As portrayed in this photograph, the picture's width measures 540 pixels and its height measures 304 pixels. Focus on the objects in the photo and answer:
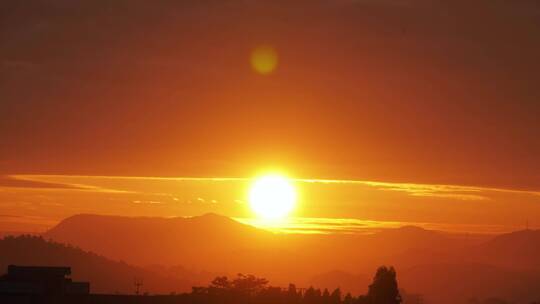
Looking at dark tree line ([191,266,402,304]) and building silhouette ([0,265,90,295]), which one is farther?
dark tree line ([191,266,402,304])

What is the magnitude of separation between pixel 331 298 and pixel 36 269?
A: 147ft

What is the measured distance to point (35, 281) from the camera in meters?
114

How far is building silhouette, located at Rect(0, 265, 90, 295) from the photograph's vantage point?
367 feet

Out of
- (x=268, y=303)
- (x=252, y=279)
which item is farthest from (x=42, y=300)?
(x=252, y=279)

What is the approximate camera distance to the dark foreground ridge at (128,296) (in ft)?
366

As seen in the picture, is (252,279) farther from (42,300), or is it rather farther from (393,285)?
(42,300)

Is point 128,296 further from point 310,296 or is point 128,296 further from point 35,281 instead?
point 310,296

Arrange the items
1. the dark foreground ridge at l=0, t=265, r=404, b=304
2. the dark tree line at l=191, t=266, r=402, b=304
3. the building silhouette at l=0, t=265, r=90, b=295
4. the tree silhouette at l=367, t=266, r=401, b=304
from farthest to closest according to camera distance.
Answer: the tree silhouette at l=367, t=266, r=401, b=304
the dark tree line at l=191, t=266, r=402, b=304
the building silhouette at l=0, t=265, r=90, b=295
the dark foreground ridge at l=0, t=265, r=404, b=304

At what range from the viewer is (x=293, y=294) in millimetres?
138625

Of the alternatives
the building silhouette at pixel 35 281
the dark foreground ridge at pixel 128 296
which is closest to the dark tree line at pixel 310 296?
the dark foreground ridge at pixel 128 296

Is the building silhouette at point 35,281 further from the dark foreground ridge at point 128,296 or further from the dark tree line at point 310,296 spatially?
the dark tree line at point 310,296

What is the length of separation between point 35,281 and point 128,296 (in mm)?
12093

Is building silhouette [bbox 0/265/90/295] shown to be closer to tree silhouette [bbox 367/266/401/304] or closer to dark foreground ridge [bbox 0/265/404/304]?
dark foreground ridge [bbox 0/265/404/304]

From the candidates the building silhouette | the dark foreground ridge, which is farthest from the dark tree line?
the building silhouette
